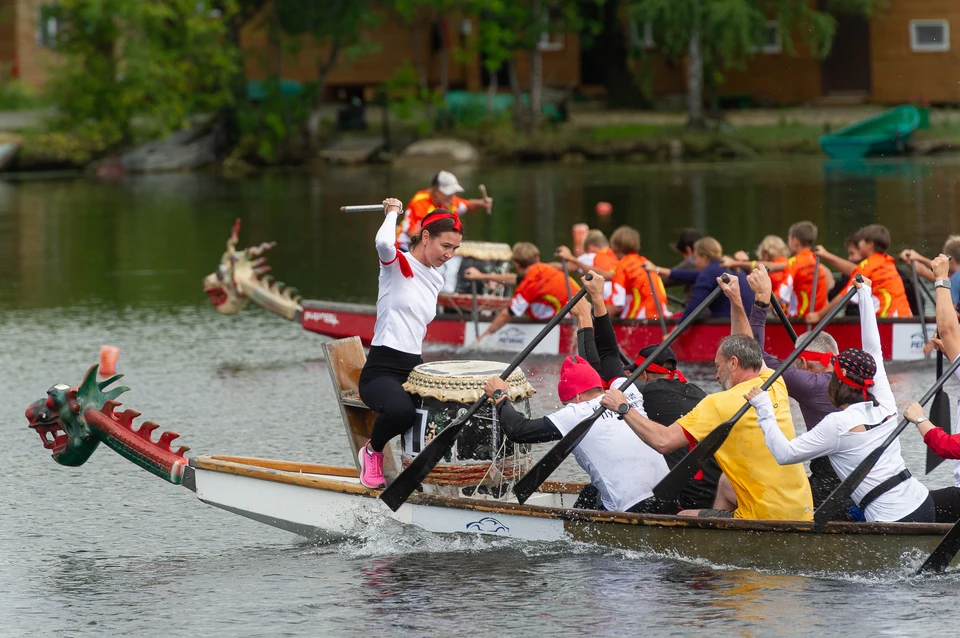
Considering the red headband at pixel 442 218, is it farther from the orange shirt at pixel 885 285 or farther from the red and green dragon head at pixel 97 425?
the orange shirt at pixel 885 285

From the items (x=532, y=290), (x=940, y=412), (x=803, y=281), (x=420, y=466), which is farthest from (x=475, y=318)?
(x=940, y=412)

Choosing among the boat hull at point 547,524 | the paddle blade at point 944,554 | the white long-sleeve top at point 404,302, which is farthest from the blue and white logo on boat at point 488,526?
the paddle blade at point 944,554

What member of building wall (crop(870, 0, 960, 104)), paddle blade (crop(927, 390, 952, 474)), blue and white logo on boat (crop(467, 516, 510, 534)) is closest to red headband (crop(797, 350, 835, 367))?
paddle blade (crop(927, 390, 952, 474))

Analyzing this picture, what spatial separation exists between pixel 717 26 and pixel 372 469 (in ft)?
109

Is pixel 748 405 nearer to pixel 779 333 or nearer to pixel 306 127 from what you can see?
pixel 779 333

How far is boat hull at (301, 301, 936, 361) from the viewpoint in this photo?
1490cm

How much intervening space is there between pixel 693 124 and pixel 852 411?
117 feet

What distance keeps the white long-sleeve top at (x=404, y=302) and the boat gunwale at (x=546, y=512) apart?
934mm

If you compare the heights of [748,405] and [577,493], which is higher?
[748,405]

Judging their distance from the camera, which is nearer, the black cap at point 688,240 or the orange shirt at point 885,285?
the orange shirt at point 885,285

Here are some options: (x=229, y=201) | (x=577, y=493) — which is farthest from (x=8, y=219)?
(x=577, y=493)

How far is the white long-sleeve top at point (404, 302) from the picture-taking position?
29.5ft

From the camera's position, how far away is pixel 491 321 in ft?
52.5


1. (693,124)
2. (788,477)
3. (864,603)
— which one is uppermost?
(693,124)
